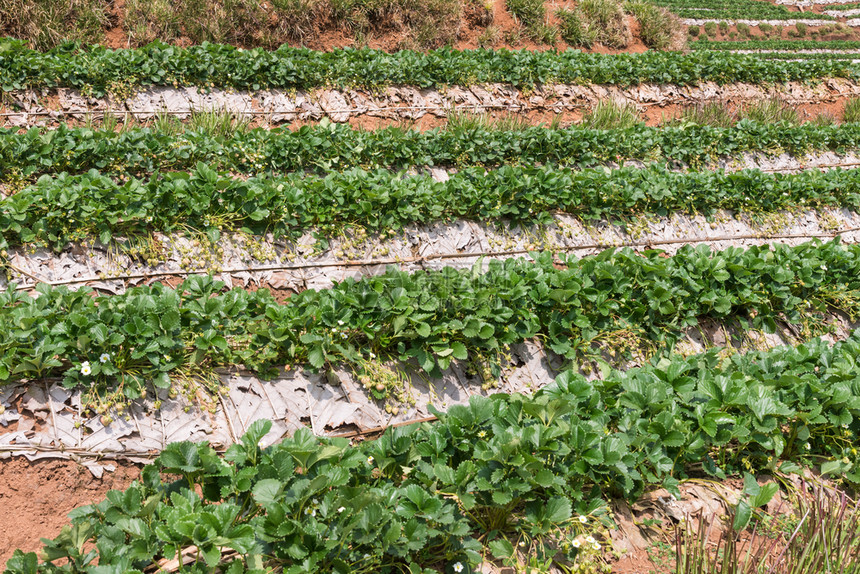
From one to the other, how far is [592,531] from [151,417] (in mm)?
2511

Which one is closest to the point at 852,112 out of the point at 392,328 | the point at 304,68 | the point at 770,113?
the point at 770,113

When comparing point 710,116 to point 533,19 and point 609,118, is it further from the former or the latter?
point 533,19

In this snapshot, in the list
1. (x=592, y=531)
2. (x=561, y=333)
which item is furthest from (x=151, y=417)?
(x=561, y=333)

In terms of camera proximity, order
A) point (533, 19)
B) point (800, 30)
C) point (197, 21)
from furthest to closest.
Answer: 1. point (800, 30)
2. point (533, 19)
3. point (197, 21)

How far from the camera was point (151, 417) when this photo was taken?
3504mm

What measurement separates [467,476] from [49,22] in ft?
29.2

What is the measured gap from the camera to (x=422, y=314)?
407 centimetres

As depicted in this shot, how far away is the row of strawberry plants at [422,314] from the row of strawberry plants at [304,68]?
14.1 ft

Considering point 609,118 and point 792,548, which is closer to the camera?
point 792,548

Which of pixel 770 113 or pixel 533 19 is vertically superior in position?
pixel 533 19

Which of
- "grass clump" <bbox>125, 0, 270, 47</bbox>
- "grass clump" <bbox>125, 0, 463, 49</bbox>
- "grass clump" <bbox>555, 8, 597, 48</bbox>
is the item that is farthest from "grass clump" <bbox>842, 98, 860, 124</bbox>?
"grass clump" <bbox>125, 0, 270, 47</bbox>

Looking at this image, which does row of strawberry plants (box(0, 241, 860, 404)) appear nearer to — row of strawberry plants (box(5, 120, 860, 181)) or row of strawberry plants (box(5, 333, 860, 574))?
row of strawberry plants (box(5, 333, 860, 574))

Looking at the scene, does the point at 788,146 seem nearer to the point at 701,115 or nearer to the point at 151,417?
the point at 701,115

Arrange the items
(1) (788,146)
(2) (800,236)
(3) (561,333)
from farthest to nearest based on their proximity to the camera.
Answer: (1) (788,146)
(2) (800,236)
(3) (561,333)
